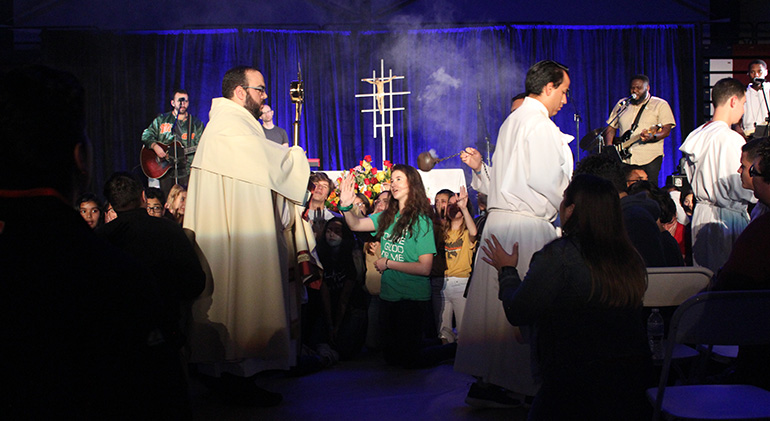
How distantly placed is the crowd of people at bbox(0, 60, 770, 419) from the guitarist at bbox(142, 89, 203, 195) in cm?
168

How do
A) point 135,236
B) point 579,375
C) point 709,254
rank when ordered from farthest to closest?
point 709,254, point 135,236, point 579,375

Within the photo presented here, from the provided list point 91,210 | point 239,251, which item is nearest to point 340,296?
point 239,251

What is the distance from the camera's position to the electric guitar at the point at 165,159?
7.73 meters

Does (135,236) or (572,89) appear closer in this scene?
(135,236)

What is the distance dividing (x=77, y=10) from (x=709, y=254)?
11.6 m

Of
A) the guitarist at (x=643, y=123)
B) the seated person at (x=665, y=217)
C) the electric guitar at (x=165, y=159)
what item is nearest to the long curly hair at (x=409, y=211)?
the seated person at (x=665, y=217)

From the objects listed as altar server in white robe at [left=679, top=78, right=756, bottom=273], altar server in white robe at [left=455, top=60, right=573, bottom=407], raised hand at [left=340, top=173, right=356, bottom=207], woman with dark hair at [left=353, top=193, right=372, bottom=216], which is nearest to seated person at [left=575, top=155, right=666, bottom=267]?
altar server in white robe at [left=455, top=60, right=573, bottom=407]

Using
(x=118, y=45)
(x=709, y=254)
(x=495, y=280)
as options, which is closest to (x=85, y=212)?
(x=495, y=280)

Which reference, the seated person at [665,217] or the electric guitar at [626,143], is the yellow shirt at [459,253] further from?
the electric guitar at [626,143]

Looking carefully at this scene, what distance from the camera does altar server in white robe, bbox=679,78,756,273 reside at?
5027 mm

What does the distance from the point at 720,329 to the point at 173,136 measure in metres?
6.91

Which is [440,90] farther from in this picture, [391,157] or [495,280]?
[495,280]

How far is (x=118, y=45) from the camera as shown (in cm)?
1173

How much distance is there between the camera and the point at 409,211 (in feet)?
16.6
